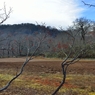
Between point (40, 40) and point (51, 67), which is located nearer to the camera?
point (40, 40)

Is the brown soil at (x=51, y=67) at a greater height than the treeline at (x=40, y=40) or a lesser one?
lesser

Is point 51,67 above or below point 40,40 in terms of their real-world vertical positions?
below

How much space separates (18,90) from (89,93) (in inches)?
142

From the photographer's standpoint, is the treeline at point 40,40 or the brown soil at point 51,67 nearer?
the treeline at point 40,40

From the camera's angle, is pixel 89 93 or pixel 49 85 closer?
pixel 89 93

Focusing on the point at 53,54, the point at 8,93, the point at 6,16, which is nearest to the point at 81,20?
the point at 53,54

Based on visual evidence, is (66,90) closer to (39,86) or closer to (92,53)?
(39,86)

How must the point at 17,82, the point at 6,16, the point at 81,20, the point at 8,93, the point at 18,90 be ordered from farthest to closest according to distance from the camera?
the point at 81,20, the point at 17,82, the point at 18,90, the point at 8,93, the point at 6,16

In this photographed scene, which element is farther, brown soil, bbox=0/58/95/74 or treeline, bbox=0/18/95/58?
brown soil, bbox=0/58/95/74

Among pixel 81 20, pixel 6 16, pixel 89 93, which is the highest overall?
pixel 81 20

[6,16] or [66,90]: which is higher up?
[6,16]

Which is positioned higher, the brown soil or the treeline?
the treeline

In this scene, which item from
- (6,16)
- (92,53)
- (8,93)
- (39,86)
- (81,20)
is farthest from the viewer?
(81,20)

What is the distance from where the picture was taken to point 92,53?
4591 cm
